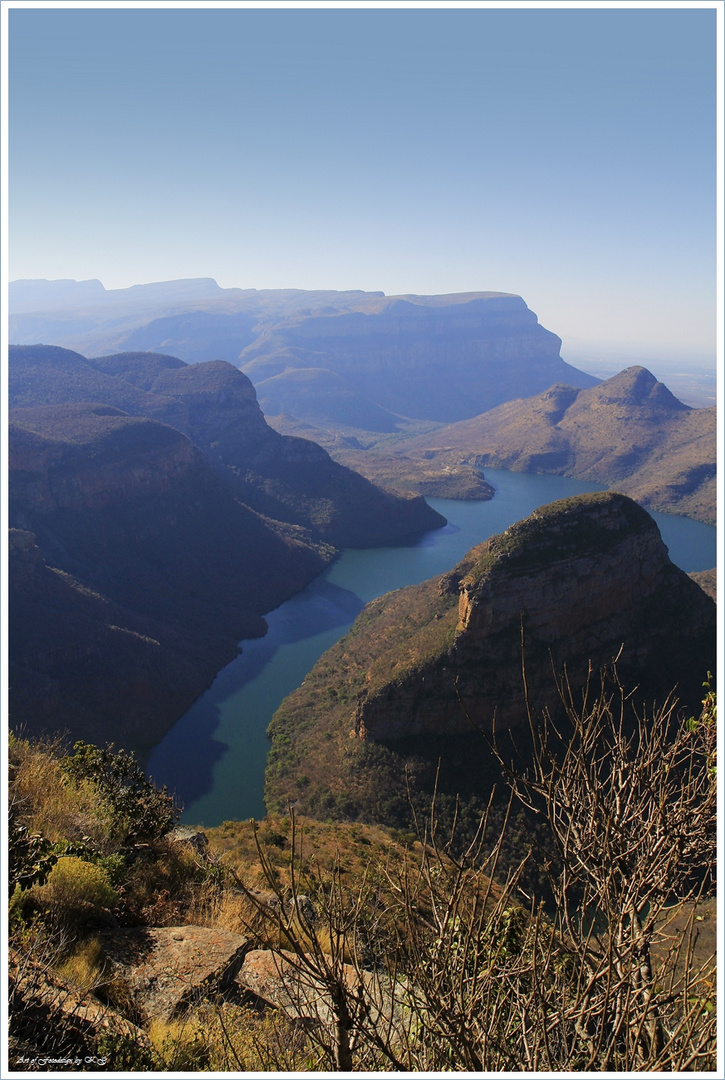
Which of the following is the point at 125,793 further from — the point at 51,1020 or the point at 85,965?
the point at 51,1020

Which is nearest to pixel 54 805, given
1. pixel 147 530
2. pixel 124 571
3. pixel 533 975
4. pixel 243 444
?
pixel 533 975

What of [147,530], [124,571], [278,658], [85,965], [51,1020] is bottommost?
[278,658]

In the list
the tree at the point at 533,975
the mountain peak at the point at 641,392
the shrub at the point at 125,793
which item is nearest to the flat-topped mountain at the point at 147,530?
the shrub at the point at 125,793

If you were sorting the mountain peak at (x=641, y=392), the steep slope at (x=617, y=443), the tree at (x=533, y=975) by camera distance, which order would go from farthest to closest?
the mountain peak at (x=641, y=392), the steep slope at (x=617, y=443), the tree at (x=533, y=975)

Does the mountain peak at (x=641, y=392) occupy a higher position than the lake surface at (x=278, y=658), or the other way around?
the mountain peak at (x=641, y=392)

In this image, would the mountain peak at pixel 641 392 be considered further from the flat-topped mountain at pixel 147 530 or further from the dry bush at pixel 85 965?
the dry bush at pixel 85 965
